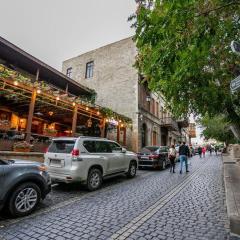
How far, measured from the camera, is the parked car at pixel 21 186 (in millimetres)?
4512

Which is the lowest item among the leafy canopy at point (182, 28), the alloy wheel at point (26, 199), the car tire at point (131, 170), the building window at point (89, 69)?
the alloy wheel at point (26, 199)

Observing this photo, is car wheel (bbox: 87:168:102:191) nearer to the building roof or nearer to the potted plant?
the potted plant

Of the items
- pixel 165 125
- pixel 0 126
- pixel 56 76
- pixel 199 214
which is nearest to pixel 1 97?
pixel 0 126

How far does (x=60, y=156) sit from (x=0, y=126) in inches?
207

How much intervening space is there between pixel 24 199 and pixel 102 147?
4.08 metres

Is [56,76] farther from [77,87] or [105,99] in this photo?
[105,99]

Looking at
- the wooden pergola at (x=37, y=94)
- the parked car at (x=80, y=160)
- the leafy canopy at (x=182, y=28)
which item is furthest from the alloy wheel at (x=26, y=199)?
the wooden pergola at (x=37, y=94)

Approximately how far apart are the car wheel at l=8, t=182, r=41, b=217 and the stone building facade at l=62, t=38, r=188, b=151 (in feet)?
51.6

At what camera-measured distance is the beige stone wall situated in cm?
2117

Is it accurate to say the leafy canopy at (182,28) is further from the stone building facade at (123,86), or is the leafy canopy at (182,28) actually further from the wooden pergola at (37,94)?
the stone building facade at (123,86)

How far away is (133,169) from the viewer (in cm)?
1066

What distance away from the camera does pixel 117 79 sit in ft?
75.1

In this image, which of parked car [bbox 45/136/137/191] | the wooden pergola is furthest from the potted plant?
parked car [bbox 45/136/137/191]

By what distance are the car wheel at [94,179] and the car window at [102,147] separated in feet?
2.73
